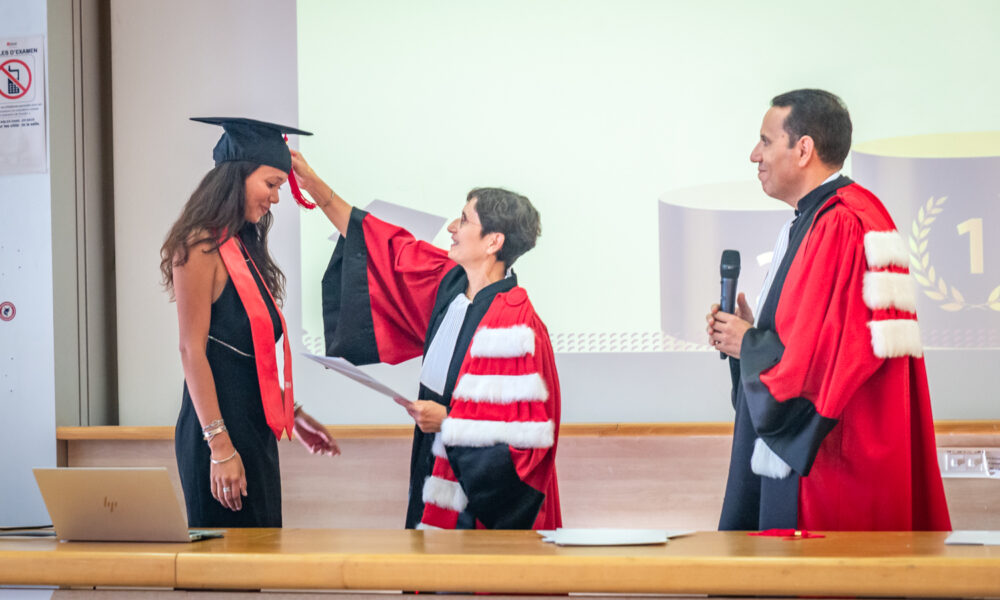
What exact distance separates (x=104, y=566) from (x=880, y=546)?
1.20 metres

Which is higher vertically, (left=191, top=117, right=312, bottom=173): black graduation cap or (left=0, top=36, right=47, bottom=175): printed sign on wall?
(left=0, top=36, right=47, bottom=175): printed sign on wall

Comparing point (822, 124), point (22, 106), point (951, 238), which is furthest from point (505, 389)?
point (22, 106)

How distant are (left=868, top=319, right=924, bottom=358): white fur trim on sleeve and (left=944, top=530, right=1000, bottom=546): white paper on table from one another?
1.62ft

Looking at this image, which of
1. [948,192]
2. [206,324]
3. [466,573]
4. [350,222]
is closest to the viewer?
[466,573]

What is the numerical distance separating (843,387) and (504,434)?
2.54ft

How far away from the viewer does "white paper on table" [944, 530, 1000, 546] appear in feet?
4.53

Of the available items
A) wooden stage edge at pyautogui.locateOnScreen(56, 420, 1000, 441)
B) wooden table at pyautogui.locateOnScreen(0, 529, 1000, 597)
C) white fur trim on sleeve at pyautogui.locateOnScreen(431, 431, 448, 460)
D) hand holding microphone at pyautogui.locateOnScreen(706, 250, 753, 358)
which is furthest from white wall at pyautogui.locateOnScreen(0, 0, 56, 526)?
hand holding microphone at pyautogui.locateOnScreen(706, 250, 753, 358)

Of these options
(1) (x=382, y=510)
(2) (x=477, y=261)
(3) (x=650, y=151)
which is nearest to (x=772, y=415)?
(2) (x=477, y=261)

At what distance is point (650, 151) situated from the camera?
343 centimetres

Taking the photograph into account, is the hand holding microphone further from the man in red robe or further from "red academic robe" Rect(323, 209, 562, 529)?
"red academic robe" Rect(323, 209, 562, 529)

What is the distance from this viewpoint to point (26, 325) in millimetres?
3678

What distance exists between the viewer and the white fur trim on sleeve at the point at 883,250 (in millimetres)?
1958

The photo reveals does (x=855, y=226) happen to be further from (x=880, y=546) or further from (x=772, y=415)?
(x=880, y=546)

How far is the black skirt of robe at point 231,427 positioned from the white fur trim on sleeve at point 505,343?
563 mm
